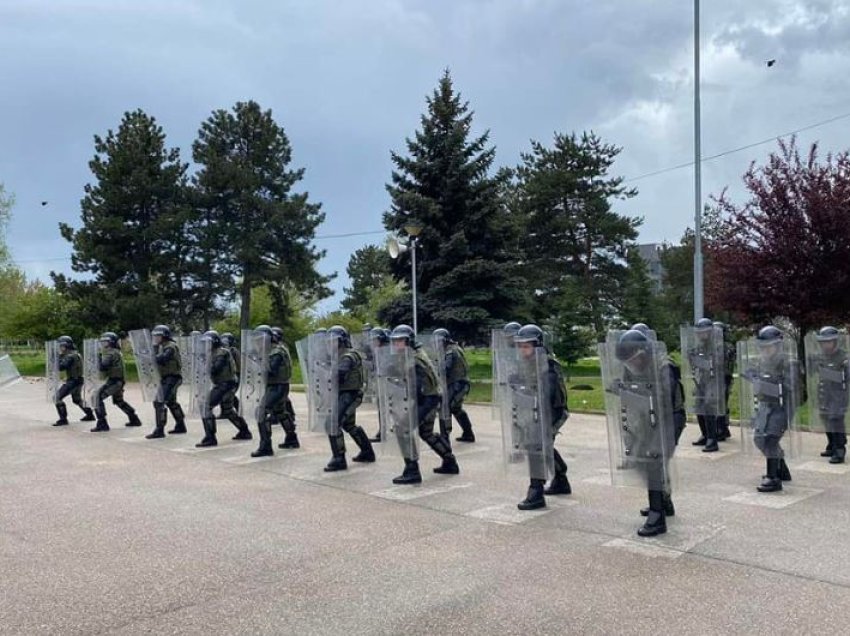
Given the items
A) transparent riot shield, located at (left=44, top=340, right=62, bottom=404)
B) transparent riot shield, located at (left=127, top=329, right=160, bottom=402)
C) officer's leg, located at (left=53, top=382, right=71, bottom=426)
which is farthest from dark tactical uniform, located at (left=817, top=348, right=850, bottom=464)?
transparent riot shield, located at (left=44, top=340, right=62, bottom=404)

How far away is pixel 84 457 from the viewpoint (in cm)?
1132

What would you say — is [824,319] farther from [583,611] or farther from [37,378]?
[37,378]

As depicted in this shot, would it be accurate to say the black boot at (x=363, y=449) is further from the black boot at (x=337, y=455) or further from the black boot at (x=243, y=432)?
the black boot at (x=243, y=432)

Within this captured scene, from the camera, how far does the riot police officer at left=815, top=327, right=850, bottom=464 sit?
9742 millimetres

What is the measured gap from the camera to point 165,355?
13336 millimetres

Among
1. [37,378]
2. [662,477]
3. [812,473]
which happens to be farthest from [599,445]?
[37,378]

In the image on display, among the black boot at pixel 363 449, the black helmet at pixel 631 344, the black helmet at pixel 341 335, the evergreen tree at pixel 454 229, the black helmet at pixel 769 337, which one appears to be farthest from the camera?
the evergreen tree at pixel 454 229

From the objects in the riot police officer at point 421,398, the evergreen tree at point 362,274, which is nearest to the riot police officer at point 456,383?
the riot police officer at point 421,398

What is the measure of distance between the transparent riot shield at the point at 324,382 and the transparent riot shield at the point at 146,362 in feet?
16.4

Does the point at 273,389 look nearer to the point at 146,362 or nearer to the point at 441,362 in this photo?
the point at 441,362

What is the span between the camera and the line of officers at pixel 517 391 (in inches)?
260

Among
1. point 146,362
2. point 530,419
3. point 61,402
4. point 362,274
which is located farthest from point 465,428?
point 362,274

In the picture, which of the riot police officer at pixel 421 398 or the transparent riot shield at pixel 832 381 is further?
the transparent riot shield at pixel 832 381

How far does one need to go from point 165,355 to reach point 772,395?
9.71 meters
